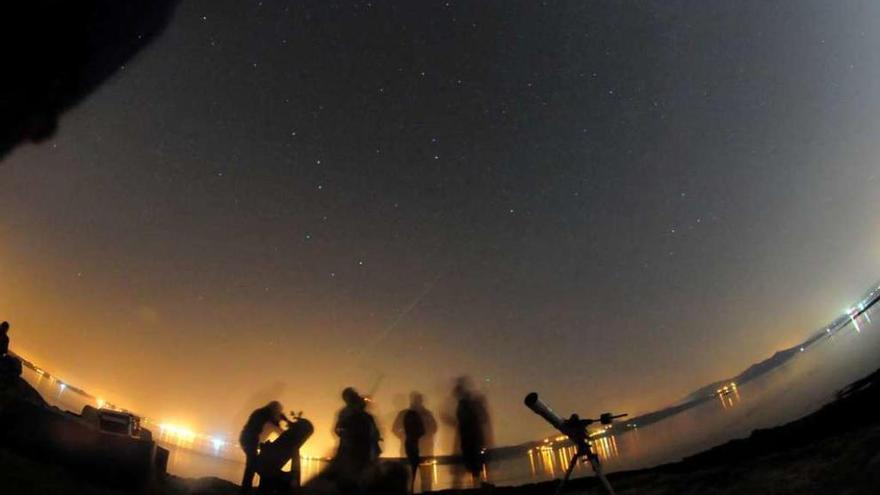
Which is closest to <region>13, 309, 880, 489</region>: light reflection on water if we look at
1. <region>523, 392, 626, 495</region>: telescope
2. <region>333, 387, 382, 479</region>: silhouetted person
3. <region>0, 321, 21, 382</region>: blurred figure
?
<region>523, 392, 626, 495</region>: telescope

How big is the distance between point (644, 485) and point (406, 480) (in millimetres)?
5025

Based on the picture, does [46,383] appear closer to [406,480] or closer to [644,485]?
[406,480]

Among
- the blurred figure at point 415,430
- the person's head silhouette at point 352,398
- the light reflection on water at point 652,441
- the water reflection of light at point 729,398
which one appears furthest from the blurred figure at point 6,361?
the water reflection of light at point 729,398

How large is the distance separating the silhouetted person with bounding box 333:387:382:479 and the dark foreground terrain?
149 inches

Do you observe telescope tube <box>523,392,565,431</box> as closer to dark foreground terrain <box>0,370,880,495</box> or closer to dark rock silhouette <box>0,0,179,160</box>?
dark foreground terrain <box>0,370,880,495</box>

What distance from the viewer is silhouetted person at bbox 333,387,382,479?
8.88 meters

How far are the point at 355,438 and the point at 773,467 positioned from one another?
24.4ft

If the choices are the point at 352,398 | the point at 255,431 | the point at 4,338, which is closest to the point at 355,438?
the point at 352,398

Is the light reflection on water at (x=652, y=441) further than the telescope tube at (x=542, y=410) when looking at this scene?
Yes

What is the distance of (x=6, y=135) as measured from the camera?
11625 millimetres

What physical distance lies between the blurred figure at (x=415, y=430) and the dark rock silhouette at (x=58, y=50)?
42.2 ft

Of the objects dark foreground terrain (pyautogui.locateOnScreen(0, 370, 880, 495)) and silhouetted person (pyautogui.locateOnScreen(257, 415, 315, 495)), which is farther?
silhouetted person (pyautogui.locateOnScreen(257, 415, 315, 495))

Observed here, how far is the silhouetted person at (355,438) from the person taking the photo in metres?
8.88

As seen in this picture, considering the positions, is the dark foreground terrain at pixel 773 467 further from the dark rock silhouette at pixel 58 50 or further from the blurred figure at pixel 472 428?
the dark rock silhouette at pixel 58 50
